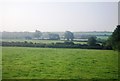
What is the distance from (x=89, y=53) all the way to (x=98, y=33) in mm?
1628

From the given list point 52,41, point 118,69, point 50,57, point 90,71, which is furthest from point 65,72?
point 52,41

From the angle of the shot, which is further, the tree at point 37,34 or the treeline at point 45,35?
the tree at point 37,34

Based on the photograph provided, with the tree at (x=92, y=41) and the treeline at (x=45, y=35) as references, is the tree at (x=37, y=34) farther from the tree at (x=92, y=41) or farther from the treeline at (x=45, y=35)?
the tree at (x=92, y=41)

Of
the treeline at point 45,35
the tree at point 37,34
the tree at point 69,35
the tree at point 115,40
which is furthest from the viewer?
the tree at point 37,34

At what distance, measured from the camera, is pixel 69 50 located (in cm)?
1516

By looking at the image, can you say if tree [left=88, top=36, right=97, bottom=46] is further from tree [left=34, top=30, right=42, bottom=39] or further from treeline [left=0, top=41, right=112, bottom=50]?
tree [left=34, top=30, right=42, bottom=39]

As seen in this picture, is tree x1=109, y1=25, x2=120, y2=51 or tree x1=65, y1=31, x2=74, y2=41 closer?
tree x1=65, y1=31, x2=74, y2=41

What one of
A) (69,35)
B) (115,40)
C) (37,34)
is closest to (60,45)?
(69,35)

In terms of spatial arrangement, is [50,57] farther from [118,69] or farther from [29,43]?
[118,69]

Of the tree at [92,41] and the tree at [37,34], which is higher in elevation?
the tree at [37,34]

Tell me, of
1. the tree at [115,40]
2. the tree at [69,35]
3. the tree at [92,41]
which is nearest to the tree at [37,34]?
the tree at [69,35]

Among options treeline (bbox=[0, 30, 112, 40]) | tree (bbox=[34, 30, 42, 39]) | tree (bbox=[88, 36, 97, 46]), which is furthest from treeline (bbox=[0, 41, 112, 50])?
tree (bbox=[34, 30, 42, 39])

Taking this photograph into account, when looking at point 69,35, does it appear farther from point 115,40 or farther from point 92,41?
point 115,40

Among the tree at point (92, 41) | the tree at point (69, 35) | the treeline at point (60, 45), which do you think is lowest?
the treeline at point (60, 45)
